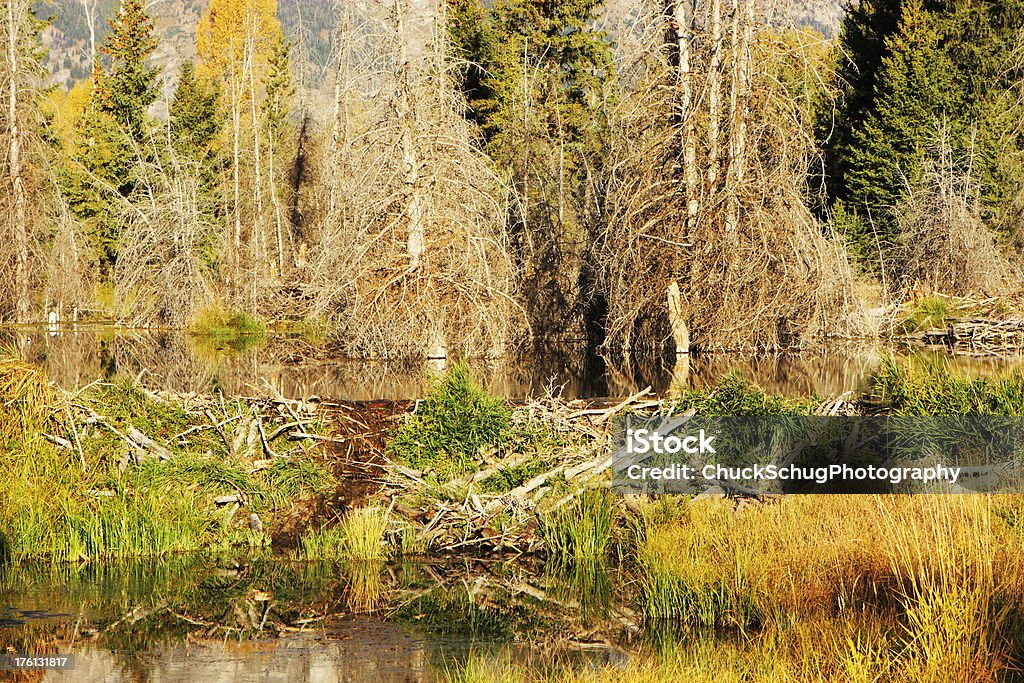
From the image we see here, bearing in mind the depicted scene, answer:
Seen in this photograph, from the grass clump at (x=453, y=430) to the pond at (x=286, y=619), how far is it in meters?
1.55

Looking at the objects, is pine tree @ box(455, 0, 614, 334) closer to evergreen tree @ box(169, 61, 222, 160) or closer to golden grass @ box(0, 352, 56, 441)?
evergreen tree @ box(169, 61, 222, 160)

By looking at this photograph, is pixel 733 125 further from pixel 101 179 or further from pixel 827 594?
pixel 101 179

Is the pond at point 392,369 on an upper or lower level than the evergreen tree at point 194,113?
lower

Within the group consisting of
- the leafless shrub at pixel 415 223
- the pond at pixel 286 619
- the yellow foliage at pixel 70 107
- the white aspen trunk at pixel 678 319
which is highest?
the yellow foliage at pixel 70 107

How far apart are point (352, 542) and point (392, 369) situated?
1458 centimetres

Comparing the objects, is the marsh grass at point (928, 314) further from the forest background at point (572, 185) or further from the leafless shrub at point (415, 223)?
the leafless shrub at point (415, 223)

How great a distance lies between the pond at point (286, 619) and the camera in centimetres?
739

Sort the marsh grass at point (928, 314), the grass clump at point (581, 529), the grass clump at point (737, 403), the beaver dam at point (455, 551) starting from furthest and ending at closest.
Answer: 1. the marsh grass at point (928, 314)
2. the grass clump at point (737, 403)
3. the grass clump at point (581, 529)
4. the beaver dam at point (455, 551)

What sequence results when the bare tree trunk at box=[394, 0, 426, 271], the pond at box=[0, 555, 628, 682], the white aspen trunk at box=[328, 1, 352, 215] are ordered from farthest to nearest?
the bare tree trunk at box=[394, 0, 426, 271] < the white aspen trunk at box=[328, 1, 352, 215] < the pond at box=[0, 555, 628, 682]

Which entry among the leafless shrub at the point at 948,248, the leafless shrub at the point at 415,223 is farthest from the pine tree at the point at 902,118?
the leafless shrub at the point at 415,223

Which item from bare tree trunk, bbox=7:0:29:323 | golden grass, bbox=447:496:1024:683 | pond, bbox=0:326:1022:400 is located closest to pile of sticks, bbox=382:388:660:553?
golden grass, bbox=447:496:1024:683

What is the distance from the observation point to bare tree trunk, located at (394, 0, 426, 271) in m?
24.8

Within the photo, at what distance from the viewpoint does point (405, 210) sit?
25562 mm

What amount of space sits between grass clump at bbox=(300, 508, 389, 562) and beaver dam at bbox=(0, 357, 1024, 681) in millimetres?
21
